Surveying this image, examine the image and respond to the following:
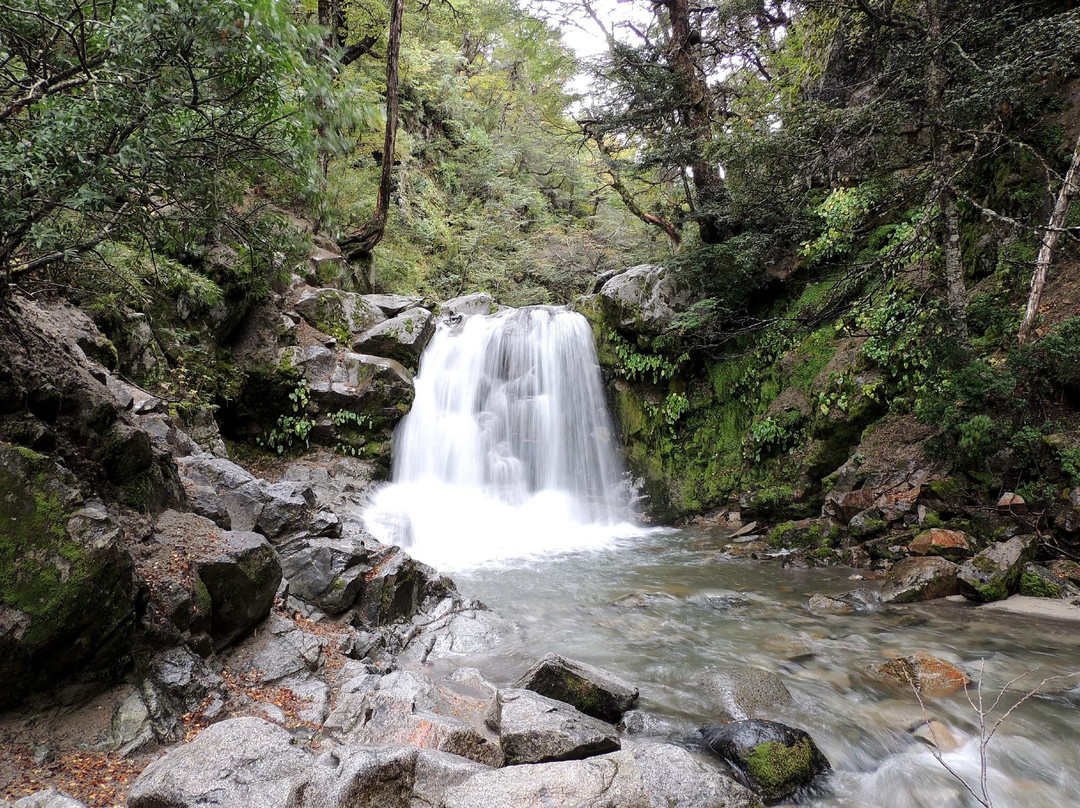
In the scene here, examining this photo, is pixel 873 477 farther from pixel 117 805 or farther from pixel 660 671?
pixel 117 805

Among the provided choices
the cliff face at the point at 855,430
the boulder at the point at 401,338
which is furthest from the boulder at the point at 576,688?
the boulder at the point at 401,338

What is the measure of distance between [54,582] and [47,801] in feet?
3.57

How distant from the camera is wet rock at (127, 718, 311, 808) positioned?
86.7 inches

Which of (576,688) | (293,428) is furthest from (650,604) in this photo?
(293,428)

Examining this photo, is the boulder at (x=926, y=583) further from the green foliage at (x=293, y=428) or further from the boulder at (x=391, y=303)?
the boulder at (x=391, y=303)

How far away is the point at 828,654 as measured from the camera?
196 inches

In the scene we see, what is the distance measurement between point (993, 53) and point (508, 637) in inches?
381

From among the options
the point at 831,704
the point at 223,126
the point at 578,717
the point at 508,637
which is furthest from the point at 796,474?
the point at 223,126

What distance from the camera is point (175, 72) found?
9.09 ft

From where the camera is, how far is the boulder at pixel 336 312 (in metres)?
11.0

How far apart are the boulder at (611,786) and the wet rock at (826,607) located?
12.6 feet

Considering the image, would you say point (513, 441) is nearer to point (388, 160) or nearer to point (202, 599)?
point (388, 160)

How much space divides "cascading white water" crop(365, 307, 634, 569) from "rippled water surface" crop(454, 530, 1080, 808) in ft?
9.18

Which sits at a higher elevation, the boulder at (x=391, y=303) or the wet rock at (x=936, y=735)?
the boulder at (x=391, y=303)
